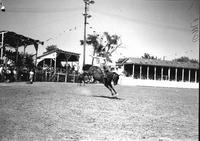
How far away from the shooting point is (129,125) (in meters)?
6.21

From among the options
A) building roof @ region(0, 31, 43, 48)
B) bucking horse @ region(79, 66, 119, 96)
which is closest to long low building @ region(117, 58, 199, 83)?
building roof @ region(0, 31, 43, 48)

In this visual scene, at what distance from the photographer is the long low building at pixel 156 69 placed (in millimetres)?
40875

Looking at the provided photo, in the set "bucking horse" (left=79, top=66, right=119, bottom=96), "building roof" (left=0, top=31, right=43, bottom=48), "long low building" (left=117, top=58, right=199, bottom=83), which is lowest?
"bucking horse" (left=79, top=66, right=119, bottom=96)

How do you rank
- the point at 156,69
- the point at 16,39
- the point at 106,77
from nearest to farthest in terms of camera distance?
the point at 106,77 → the point at 16,39 → the point at 156,69

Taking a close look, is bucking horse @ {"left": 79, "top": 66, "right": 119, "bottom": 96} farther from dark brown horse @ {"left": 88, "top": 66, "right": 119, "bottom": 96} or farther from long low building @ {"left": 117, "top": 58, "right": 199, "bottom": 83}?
long low building @ {"left": 117, "top": 58, "right": 199, "bottom": 83}

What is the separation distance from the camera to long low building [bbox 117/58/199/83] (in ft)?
134

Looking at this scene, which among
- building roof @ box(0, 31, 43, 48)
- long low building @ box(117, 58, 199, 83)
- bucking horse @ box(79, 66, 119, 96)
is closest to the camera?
bucking horse @ box(79, 66, 119, 96)

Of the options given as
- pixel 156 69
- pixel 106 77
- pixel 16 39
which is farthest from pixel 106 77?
pixel 156 69

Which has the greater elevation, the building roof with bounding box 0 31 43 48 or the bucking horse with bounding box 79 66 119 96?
the building roof with bounding box 0 31 43 48

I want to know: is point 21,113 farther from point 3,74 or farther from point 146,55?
point 146,55

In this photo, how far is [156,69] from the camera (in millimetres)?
42688

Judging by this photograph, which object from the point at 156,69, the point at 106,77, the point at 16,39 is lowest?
the point at 106,77

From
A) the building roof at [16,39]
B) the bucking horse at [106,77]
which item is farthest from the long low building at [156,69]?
the bucking horse at [106,77]

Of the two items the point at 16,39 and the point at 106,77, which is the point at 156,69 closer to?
the point at 16,39
